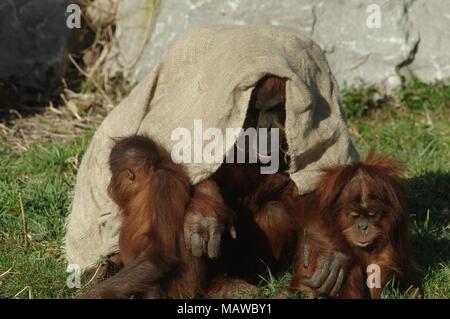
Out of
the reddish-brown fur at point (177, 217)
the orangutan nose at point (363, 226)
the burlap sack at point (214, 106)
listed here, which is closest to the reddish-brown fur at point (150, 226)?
the reddish-brown fur at point (177, 217)

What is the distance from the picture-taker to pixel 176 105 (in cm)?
388

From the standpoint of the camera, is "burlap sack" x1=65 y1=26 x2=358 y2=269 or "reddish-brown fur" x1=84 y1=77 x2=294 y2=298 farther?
"burlap sack" x1=65 y1=26 x2=358 y2=269

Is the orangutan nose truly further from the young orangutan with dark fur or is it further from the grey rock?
the grey rock

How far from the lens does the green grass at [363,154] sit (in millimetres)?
4031

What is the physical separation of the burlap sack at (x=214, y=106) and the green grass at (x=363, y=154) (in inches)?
10.1

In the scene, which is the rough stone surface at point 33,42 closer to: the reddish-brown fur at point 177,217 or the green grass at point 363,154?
the green grass at point 363,154

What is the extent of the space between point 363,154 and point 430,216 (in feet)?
2.54

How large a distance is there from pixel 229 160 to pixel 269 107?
→ 29 cm

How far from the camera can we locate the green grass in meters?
4.03

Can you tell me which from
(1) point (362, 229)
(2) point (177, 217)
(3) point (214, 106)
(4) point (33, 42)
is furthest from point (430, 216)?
(4) point (33, 42)

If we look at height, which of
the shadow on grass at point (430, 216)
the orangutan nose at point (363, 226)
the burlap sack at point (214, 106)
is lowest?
the shadow on grass at point (430, 216)

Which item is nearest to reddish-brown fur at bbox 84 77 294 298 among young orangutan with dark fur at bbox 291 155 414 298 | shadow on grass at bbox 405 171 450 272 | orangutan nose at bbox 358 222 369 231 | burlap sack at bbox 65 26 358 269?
burlap sack at bbox 65 26 358 269

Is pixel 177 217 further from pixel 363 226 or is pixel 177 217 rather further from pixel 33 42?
pixel 33 42

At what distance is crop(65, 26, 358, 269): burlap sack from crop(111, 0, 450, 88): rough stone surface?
229 cm
